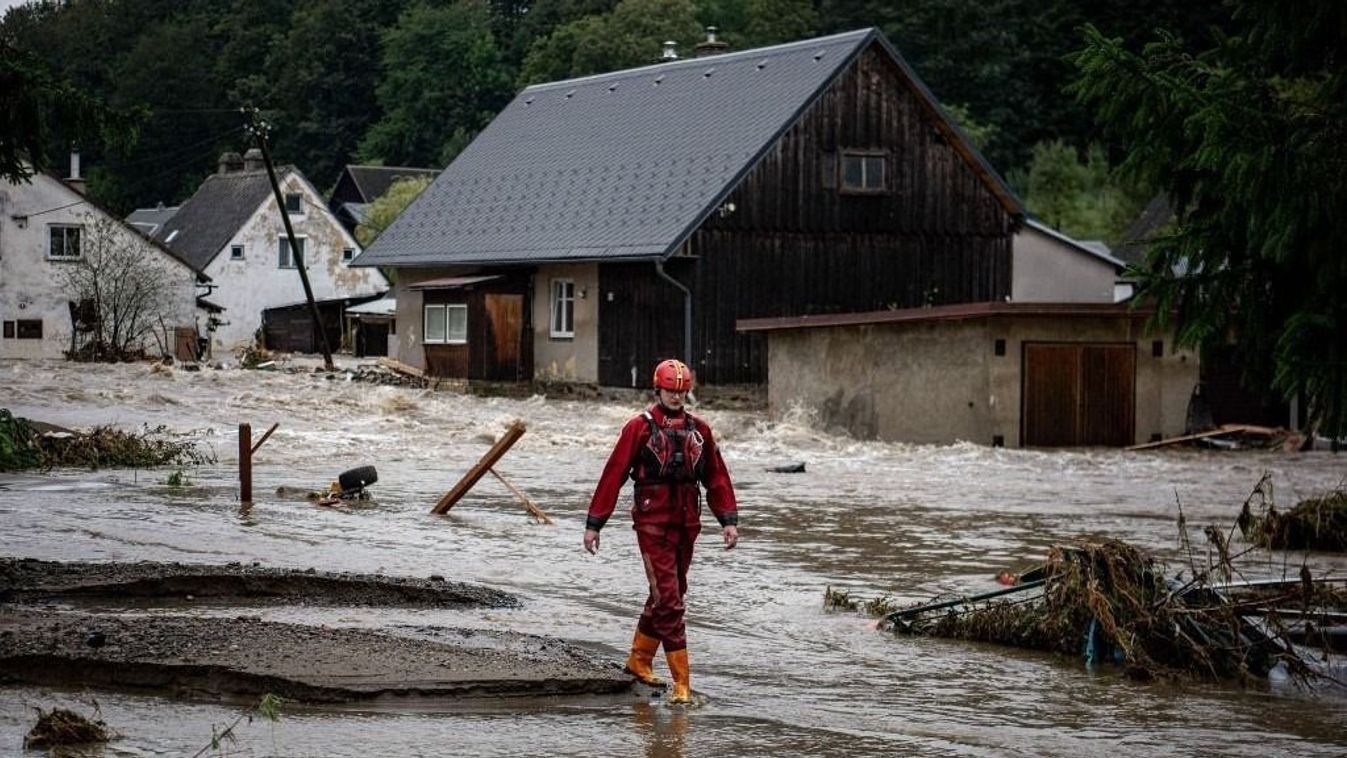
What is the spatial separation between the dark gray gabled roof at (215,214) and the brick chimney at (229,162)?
1.96ft

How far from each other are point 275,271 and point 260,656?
68.1 meters

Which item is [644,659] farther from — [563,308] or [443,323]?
[443,323]

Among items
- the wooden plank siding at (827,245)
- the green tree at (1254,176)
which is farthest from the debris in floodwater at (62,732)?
the wooden plank siding at (827,245)

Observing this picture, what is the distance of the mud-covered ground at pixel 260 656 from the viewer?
426 inches

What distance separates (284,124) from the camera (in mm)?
115688

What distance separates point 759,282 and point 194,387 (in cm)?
1236

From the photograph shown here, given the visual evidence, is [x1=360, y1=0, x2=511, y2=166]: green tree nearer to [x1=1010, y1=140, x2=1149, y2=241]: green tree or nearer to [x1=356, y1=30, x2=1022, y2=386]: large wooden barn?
[x1=1010, y1=140, x2=1149, y2=241]: green tree

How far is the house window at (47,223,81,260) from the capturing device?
62.0m

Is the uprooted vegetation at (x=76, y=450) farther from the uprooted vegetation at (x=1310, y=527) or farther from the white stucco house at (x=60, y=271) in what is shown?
the white stucco house at (x=60, y=271)

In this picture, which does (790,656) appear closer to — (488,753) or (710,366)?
(488,753)

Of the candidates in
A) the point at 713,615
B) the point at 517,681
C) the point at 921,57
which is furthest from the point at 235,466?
the point at 921,57

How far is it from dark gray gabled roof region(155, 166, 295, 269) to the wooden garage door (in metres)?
46.1

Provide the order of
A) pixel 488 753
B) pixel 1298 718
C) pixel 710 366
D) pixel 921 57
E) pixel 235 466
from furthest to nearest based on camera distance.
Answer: pixel 921 57, pixel 710 366, pixel 235 466, pixel 1298 718, pixel 488 753

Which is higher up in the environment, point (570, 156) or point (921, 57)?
point (921, 57)
